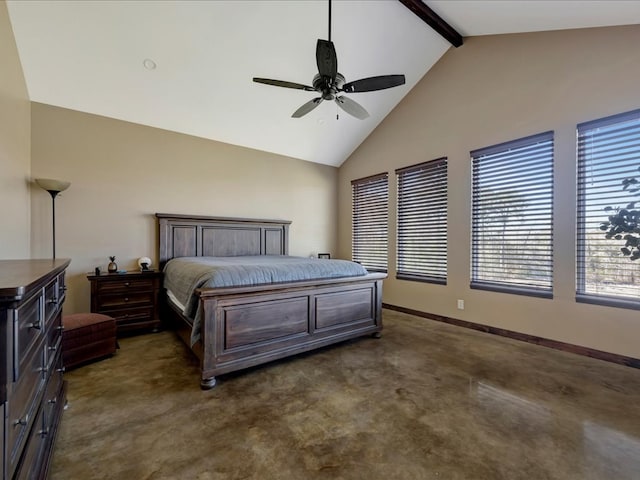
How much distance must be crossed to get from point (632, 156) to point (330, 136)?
12.9 ft

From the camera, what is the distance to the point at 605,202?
9.39ft

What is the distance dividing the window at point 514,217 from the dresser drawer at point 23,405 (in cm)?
422

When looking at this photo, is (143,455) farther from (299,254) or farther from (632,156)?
(632,156)

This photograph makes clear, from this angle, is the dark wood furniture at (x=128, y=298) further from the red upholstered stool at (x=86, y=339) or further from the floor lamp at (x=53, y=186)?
the floor lamp at (x=53, y=186)

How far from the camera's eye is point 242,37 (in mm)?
3273

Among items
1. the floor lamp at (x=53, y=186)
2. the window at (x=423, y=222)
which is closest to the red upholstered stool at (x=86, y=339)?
the floor lamp at (x=53, y=186)

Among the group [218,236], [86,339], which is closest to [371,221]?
[218,236]

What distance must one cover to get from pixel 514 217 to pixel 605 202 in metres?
0.82

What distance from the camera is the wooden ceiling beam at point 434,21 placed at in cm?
332

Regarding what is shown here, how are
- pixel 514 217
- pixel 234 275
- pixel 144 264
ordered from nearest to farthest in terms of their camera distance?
pixel 234 275, pixel 514 217, pixel 144 264

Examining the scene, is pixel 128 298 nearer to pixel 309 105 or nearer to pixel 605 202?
pixel 309 105

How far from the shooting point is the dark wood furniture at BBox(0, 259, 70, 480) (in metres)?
0.77

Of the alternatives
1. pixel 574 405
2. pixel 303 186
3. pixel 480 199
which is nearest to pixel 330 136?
pixel 303 186

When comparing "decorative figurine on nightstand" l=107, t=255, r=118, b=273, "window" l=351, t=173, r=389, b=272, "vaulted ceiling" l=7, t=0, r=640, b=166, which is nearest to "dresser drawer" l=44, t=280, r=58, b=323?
"decorative figurine on nightstand" l=107, t=255, r=118, b=273
